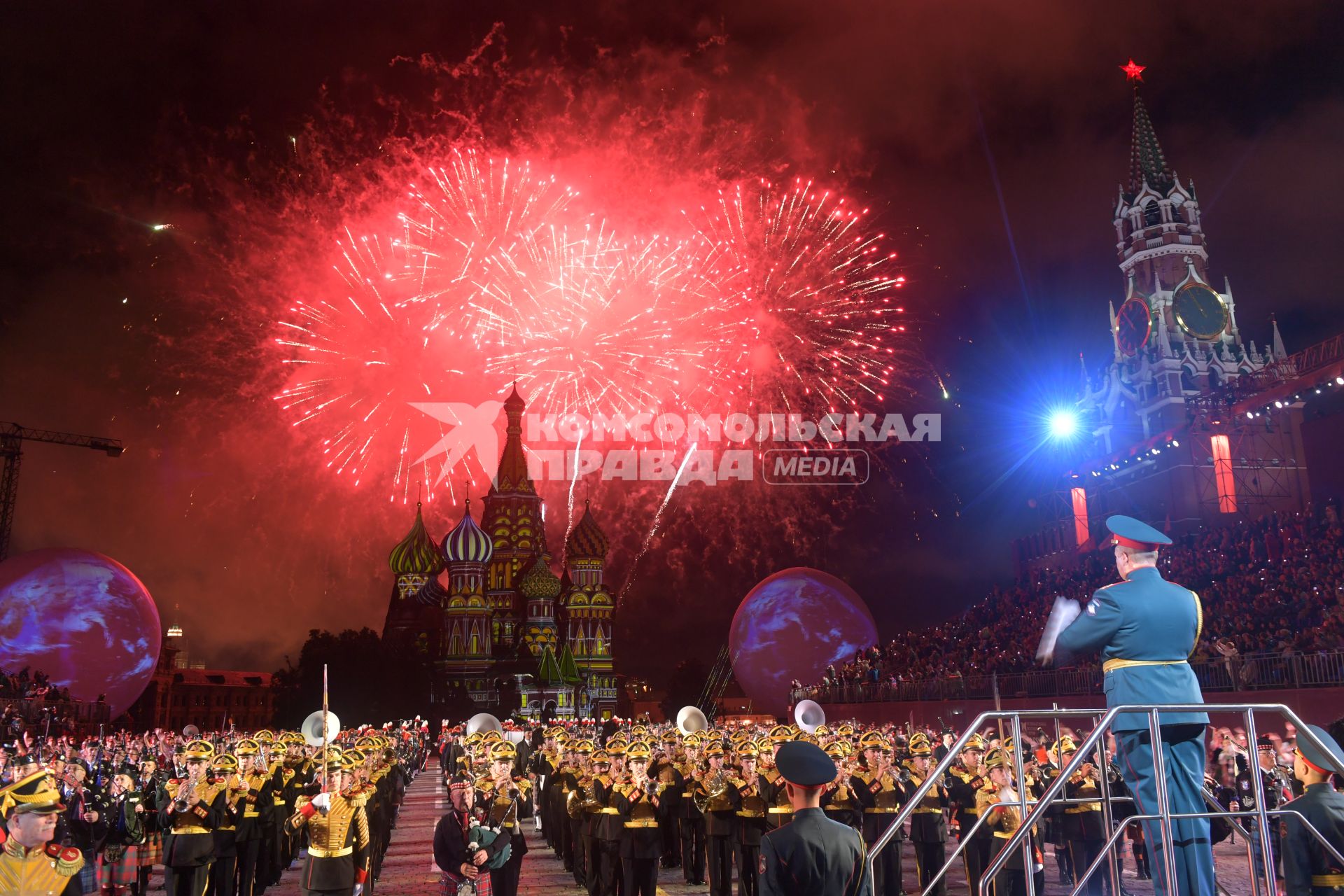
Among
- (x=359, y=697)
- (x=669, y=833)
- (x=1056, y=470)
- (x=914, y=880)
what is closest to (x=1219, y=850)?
(x=914, y=880)

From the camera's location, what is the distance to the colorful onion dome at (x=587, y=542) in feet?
382

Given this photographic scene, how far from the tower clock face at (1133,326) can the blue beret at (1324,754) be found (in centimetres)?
6998

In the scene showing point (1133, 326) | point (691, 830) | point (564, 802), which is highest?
point (1133, 326)

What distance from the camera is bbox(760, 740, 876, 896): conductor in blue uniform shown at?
5.92 meters

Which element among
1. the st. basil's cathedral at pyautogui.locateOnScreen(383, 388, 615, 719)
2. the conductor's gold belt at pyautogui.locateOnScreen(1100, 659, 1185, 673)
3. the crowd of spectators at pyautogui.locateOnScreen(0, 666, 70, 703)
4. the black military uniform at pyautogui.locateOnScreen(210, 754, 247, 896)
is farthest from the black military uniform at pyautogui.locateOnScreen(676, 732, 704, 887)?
the st. basil's cathedral at pyautogui.locateOnScreen(383, 388, 615, 719)

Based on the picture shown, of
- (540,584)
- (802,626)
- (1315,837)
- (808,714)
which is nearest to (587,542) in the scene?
(540,584)

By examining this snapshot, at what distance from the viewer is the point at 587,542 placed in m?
117

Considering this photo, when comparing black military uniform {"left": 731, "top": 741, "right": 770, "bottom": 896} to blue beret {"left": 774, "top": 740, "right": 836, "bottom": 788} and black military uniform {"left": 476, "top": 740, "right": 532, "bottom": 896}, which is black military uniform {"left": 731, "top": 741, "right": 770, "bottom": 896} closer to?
black military uniform {"left": 476, "top": 740, "right": 532, "bottom": 896}

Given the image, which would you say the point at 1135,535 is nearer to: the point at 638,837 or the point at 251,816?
the point at 638,837

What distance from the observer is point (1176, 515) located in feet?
169

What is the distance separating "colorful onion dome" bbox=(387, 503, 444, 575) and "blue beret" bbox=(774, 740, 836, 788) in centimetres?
11254

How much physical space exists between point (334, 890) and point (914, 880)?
10.6 meters

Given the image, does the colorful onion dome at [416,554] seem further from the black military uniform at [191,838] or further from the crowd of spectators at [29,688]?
the black military uniform at [191,838]

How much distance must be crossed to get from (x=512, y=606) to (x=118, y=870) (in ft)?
312
